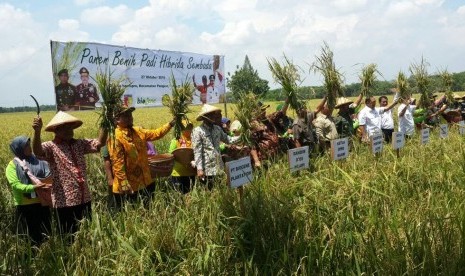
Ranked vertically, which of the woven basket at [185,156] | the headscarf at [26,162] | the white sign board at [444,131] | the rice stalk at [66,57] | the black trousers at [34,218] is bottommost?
the black trousers at [34,218]

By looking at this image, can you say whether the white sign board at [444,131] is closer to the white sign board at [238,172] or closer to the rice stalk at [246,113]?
the rice stalk at [246,113]

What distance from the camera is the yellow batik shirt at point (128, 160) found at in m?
3.89

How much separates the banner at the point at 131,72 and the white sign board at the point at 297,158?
1.62 metres

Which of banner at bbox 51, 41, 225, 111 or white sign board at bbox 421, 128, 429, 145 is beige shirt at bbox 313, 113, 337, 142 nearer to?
white sign board at bbox 421, 128, 429, 145

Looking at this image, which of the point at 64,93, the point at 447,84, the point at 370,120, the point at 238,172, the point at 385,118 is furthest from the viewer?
the point at 447,84

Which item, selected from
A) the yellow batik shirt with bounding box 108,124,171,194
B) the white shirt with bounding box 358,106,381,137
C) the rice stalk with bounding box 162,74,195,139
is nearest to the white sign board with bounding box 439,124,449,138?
the white shirt with bounding box 358,106,381,137

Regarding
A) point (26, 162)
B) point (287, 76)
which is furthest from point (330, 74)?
point (26, 162)

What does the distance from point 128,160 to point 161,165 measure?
0.41 meters

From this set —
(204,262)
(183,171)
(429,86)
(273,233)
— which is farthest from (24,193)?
(429,86)

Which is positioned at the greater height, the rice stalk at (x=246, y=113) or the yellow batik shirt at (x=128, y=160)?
the rice stalk at (x=246, y=113)

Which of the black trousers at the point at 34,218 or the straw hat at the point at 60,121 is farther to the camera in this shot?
the black trousers at the point at 34,218

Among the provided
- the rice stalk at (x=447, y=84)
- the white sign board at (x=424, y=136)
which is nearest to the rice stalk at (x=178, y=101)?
the white sign board at (x=424, y=136)

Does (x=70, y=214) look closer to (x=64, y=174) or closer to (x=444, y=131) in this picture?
(x=64, y=174)

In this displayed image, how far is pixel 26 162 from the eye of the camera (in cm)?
Answer: 370
